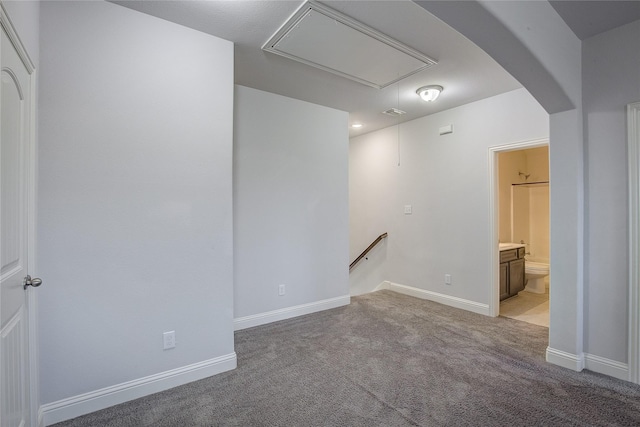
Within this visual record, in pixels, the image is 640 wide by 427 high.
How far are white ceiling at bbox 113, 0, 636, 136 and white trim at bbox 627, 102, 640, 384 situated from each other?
3.75 ft

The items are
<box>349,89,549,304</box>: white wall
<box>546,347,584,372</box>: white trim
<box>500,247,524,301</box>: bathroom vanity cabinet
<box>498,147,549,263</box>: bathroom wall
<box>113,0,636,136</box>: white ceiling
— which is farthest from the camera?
<box>498,147,549,263</box>: bathroom wall

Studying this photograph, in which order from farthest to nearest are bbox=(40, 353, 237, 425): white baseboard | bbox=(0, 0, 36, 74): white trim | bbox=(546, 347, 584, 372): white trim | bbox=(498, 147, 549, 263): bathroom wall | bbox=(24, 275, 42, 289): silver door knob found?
1. bbox=(498, 147, 549, 263): bathroom wall
2. bbox=(546, 347, 584, 372): white trim
3. bbox=(40, 353, 237, 425): white baseboard
4. bbox=(24, 275, 42, 289): silver door knob
5. bbox=(0, 0, 36, 74): white trim

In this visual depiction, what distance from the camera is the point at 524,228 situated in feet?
17.4

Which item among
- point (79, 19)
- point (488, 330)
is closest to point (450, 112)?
point (488, 330)

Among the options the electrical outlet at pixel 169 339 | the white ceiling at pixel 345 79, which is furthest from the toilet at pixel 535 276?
the electrical outlet at pixel 169 339

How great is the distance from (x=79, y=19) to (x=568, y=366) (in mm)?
4256

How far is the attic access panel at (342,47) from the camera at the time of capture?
6.67 ft

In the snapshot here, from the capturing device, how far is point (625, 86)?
7.09 ft

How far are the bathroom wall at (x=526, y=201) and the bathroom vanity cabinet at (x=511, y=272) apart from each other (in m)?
0.75

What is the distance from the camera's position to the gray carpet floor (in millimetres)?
1771

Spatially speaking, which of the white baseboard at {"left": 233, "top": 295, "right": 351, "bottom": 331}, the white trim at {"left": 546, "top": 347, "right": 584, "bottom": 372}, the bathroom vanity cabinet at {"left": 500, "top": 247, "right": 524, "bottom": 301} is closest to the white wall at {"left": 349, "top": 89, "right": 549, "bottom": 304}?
the bathroom vanity cabinet at {"left": 500, "top": 247, "right": 524, "bottom": 301}

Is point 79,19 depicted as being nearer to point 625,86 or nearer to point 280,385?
point 280,385

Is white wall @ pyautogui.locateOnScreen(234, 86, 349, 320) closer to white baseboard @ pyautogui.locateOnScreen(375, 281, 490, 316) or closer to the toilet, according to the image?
white baseboard @ pyautogui.locateOnScreen(375, 281, 490, 316)

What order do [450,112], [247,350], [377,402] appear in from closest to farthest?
[377,402], [247,350], [450,112]
